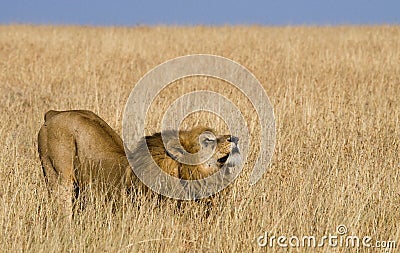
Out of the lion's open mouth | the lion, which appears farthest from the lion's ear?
the lion's open mouth

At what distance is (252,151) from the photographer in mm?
6191

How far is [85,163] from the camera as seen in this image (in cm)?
453

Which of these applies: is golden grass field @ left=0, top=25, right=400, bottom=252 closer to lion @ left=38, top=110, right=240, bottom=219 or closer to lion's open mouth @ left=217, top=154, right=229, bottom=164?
lion @ left=38, top=110, right=240, bottom=219

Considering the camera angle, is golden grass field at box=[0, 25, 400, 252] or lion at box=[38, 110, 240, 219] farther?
lion at box=[38, 110, 240, 219]

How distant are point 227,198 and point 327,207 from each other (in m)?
0.70

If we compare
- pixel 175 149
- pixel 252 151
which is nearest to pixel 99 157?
pixel 175 149

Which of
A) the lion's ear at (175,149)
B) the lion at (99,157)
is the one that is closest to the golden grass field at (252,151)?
the lion at (99,157)

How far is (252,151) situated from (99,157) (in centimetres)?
205

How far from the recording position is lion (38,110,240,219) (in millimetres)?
4164

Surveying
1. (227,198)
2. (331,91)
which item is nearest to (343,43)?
(331,91)

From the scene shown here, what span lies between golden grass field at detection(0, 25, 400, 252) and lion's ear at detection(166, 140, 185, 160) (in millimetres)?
326

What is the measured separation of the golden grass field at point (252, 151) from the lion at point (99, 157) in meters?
0.16

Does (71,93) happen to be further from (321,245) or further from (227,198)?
(321,245)

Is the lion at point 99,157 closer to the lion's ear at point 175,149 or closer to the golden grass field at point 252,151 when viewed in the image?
the lion's ear at point 175,149
